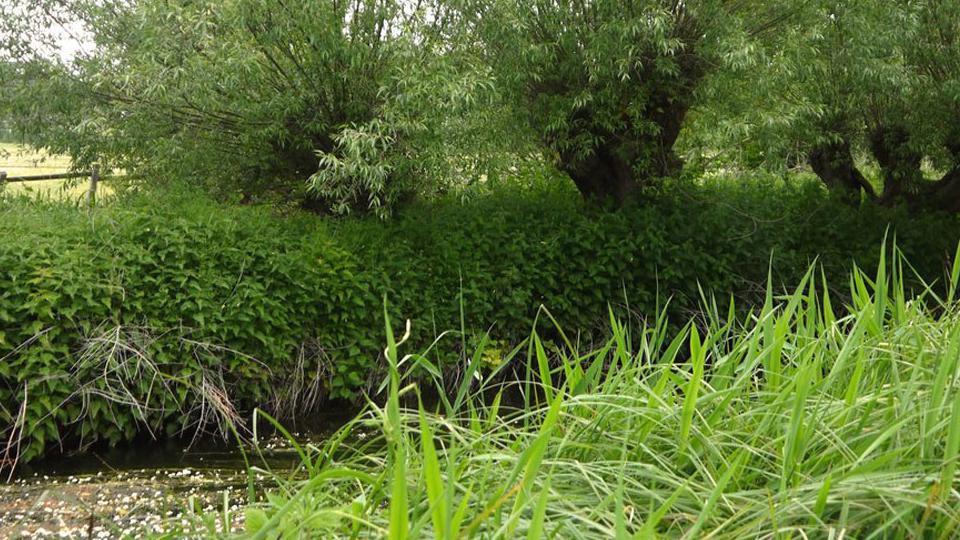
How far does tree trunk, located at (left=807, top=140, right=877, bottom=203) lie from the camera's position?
40.4 feet

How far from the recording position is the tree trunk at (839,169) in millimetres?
12328

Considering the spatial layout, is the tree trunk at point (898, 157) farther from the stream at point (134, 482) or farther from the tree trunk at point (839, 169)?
the stream at point (134, 482)

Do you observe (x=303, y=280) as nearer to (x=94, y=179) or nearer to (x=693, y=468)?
(x=94, y=179)

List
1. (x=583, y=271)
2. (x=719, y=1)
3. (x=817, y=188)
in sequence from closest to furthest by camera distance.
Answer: (x=719, y=1)
(x=583, y=271)
(x=817, y=188)

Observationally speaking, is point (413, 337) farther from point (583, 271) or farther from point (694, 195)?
point (694, 195)

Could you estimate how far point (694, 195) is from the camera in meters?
10.1

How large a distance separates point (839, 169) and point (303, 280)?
25.7ft

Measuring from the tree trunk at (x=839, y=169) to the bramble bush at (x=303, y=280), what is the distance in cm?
161

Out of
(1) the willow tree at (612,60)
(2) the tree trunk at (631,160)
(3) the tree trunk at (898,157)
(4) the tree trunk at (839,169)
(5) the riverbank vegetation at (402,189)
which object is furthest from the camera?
(4) the tree trunk at (839,169)

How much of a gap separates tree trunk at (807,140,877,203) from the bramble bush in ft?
5.28

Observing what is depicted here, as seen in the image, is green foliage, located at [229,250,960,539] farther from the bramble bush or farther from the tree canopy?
the tree canopy

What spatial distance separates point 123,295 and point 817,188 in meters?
8.04

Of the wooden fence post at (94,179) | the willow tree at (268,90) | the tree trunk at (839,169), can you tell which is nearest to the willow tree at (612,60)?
the willow tree at (268,90)

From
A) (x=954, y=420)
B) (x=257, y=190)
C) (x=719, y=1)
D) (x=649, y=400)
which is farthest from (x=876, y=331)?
(x=257, y=190)
